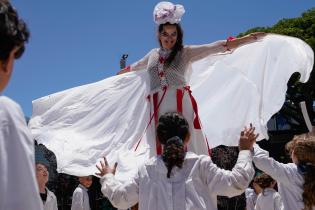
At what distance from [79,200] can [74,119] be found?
21.1 feet

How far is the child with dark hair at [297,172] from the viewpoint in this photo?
3953 mm

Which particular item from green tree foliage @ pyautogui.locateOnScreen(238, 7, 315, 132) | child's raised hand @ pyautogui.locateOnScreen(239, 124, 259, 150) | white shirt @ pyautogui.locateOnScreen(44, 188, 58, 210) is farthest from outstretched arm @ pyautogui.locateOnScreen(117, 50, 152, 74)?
green tree foliage @ pyautogui.locateOnScreen(238, 7, 315, 132)

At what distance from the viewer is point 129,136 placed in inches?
170

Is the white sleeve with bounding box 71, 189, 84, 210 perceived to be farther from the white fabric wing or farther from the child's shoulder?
the child's shoulder

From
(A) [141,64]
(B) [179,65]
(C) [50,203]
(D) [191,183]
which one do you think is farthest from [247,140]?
(C) [50,203]

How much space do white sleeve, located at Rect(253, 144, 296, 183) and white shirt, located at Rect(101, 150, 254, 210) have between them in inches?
28.0

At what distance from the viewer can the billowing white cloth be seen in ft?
13.2

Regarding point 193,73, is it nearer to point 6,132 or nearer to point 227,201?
point 6,132

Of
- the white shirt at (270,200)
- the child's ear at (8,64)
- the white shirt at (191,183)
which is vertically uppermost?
the child's ear at (8,64)

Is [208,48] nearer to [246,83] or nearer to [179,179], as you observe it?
[246,83]

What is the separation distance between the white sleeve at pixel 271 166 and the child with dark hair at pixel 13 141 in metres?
2.75

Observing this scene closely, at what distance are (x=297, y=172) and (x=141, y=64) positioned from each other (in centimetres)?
171

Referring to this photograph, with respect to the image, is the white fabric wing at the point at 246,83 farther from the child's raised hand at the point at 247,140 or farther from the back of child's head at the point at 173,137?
the back of child's head at the point at 173,137

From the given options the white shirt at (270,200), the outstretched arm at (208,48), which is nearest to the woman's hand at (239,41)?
the outstretched arm at (208,48)
